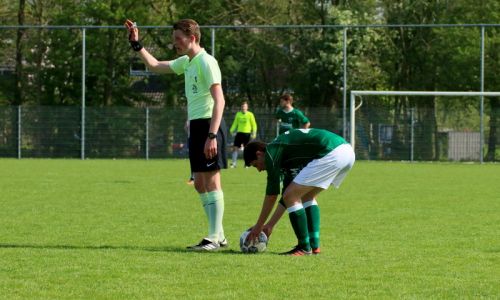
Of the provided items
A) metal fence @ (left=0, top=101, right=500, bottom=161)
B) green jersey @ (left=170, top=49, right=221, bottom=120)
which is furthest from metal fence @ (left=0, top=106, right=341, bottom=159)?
green jersey @ (left=170, top=49, right=221, bottom=120)

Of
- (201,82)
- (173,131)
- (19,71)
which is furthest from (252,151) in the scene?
(19,71)

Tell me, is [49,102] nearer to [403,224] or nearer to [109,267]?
[403,224]

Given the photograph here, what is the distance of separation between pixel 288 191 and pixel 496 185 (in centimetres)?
1206

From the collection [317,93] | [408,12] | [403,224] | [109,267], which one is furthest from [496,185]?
[408,12]

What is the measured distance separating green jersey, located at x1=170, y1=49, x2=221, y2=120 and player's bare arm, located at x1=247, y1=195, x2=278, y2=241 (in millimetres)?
1175

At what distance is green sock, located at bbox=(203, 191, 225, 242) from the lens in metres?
9.32

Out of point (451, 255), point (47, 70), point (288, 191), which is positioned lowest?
point (451, 255)

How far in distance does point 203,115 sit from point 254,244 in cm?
127

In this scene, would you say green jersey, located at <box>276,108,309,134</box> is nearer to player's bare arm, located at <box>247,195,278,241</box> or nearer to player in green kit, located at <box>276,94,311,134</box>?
player in green kit, located at <box>276,94,311,134</box>

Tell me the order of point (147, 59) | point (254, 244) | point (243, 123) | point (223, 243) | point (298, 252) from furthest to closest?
point (243, 123)
point (147, 59)
point (223, 243)
point (254, 244)
point (298, 252)

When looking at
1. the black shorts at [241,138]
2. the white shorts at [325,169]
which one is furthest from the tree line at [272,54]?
the white shorts at [325,169]

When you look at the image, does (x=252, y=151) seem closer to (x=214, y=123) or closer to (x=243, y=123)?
(x=214, y=123)

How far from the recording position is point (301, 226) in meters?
8.61

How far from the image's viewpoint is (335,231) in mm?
10961
